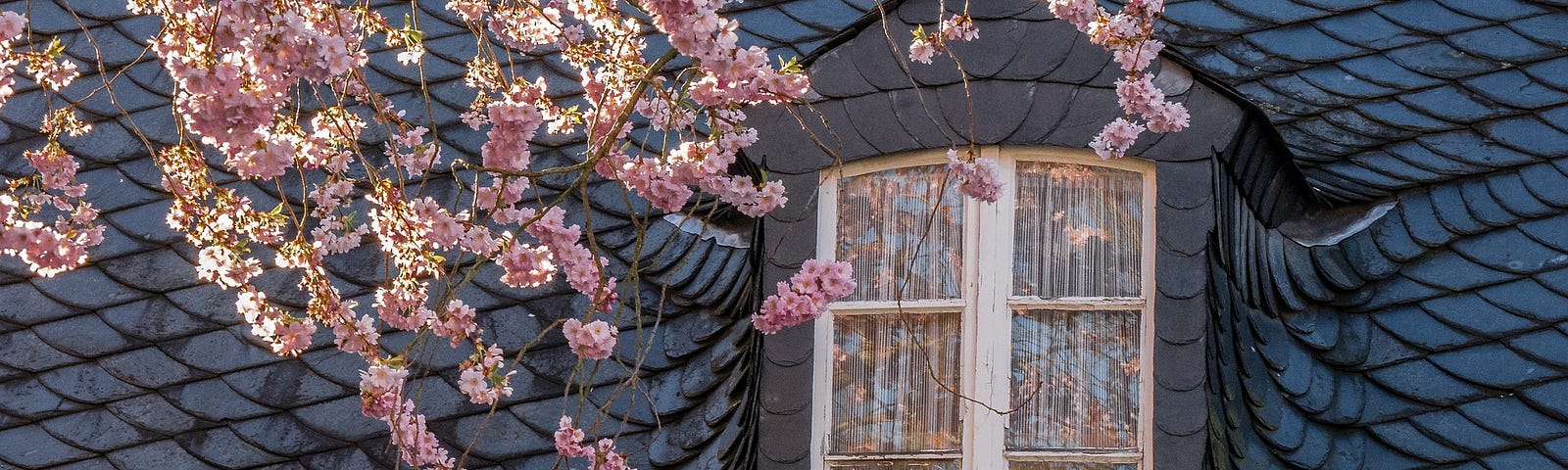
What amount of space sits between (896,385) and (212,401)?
173 centimetres

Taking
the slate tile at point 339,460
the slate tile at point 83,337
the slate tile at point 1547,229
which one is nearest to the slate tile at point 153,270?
the slate tile at point 83,337

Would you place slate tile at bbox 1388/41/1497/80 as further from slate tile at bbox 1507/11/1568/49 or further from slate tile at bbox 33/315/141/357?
slate tile at bbox 33/315/141/357

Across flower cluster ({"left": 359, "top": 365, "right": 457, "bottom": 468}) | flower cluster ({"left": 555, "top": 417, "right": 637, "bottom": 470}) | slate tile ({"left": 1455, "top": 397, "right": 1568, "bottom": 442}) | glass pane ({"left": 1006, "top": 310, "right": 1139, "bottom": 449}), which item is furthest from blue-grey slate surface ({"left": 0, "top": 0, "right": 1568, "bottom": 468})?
flower cluster ({"left": 359, "top": 365, "right": 457, "bottom": 468})

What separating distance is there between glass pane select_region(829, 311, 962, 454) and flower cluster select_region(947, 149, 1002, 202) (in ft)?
1.31

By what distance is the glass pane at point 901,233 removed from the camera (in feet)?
13.1

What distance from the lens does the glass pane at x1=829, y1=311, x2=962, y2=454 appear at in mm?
3885

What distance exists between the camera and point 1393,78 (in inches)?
166

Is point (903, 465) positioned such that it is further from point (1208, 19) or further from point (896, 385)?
point (1208, 19)

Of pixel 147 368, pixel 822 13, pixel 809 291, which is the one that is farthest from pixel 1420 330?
pixel 147 368

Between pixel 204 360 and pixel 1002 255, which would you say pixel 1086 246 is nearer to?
pixel 1002 255

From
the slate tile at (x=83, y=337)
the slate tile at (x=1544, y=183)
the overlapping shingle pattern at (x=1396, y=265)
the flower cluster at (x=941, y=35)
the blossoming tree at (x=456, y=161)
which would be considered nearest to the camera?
the blossoming tree at (x=456, y=161)

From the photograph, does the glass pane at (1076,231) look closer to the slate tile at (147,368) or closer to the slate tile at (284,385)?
the slate tile at (284,385)

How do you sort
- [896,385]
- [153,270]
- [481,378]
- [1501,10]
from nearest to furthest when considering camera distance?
[481,378], [896,385], [1501,10], [153,270]

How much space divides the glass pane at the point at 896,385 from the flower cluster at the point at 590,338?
2.21ft
